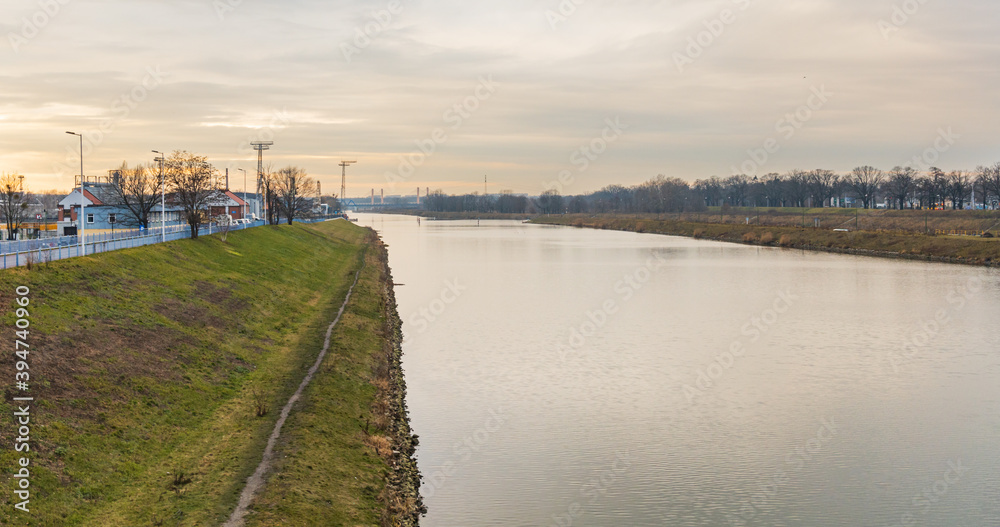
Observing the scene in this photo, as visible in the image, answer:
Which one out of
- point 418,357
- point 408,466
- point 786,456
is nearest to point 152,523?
point 408,466

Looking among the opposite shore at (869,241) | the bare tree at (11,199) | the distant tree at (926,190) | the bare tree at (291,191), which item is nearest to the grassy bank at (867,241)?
the opposite shore at (869,241)

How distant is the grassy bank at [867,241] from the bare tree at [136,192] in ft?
267

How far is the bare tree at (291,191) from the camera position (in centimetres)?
11319

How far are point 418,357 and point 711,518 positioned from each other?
19241 mm

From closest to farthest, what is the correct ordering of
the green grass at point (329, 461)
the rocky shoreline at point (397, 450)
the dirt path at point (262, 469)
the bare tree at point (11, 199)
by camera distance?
the dirt path at point (262, 469), the green grass at point (329, 461), the rocky shoreline at point (397, 450), the bare tree at point (11, 199)

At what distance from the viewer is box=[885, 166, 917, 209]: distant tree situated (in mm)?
162875

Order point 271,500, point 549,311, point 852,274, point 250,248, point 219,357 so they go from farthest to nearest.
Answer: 1. point 852,274
2. point 250,248
3. point 549,311
4. point 219,357
5. point 271,500

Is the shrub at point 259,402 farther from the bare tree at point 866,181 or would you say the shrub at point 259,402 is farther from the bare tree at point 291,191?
the bare tree at point 866,181

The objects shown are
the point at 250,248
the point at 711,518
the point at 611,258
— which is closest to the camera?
the point at 711,518

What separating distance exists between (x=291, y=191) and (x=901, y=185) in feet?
412

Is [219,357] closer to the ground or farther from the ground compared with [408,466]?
farther from the ground

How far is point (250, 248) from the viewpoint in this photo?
60.6 m

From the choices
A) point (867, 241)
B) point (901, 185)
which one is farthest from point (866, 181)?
point (867, 241)

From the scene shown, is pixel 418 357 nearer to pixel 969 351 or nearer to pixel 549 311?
pixel 549 311
